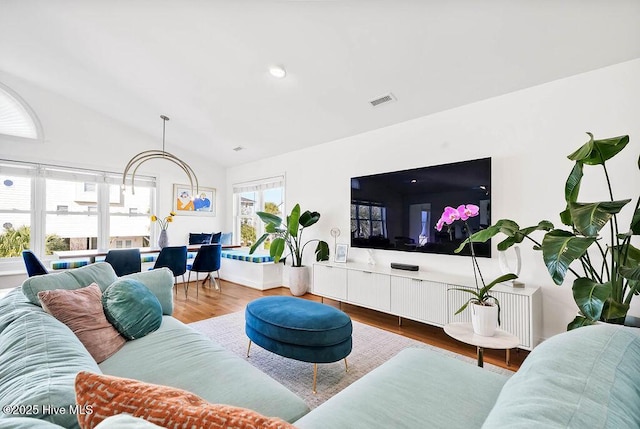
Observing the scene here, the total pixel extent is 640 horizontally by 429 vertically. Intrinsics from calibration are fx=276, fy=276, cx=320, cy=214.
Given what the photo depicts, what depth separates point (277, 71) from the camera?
296 centimetres

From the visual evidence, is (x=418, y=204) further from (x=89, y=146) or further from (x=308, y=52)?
(x=89, y=146)

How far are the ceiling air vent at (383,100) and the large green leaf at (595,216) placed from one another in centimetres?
213

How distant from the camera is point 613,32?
6.64 ft

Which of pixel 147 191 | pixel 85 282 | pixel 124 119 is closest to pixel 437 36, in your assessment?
pixel 85 282

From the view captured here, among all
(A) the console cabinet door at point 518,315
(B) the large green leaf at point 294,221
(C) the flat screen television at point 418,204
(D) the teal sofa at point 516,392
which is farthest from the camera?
(B) the large green leaf at point 294,221

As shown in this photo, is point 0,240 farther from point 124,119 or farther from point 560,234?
point 560,234

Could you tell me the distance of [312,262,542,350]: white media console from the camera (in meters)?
2.30

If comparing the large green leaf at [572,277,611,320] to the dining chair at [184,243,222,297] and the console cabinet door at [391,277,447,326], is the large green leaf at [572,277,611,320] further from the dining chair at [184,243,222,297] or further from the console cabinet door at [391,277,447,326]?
the dining chair at [184,243,222,297]

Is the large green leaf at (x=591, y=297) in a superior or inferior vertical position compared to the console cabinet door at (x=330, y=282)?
superior

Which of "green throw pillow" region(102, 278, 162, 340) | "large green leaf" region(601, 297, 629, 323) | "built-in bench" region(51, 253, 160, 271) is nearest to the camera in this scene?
"large green leaf" region(601, 297, 629, 323)

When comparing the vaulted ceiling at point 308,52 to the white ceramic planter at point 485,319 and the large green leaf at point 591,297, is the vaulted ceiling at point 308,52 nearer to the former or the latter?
the large green leaf at point 591,297

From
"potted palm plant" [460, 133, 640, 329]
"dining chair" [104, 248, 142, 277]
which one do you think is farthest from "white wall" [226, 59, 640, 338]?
"dining chair" [104, 248, 142, 277]

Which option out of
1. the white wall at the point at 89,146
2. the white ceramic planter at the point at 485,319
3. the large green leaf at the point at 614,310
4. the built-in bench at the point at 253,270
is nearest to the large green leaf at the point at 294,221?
the built-in bench at the point at 253,270

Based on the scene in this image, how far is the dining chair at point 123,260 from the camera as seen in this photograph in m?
3.45
